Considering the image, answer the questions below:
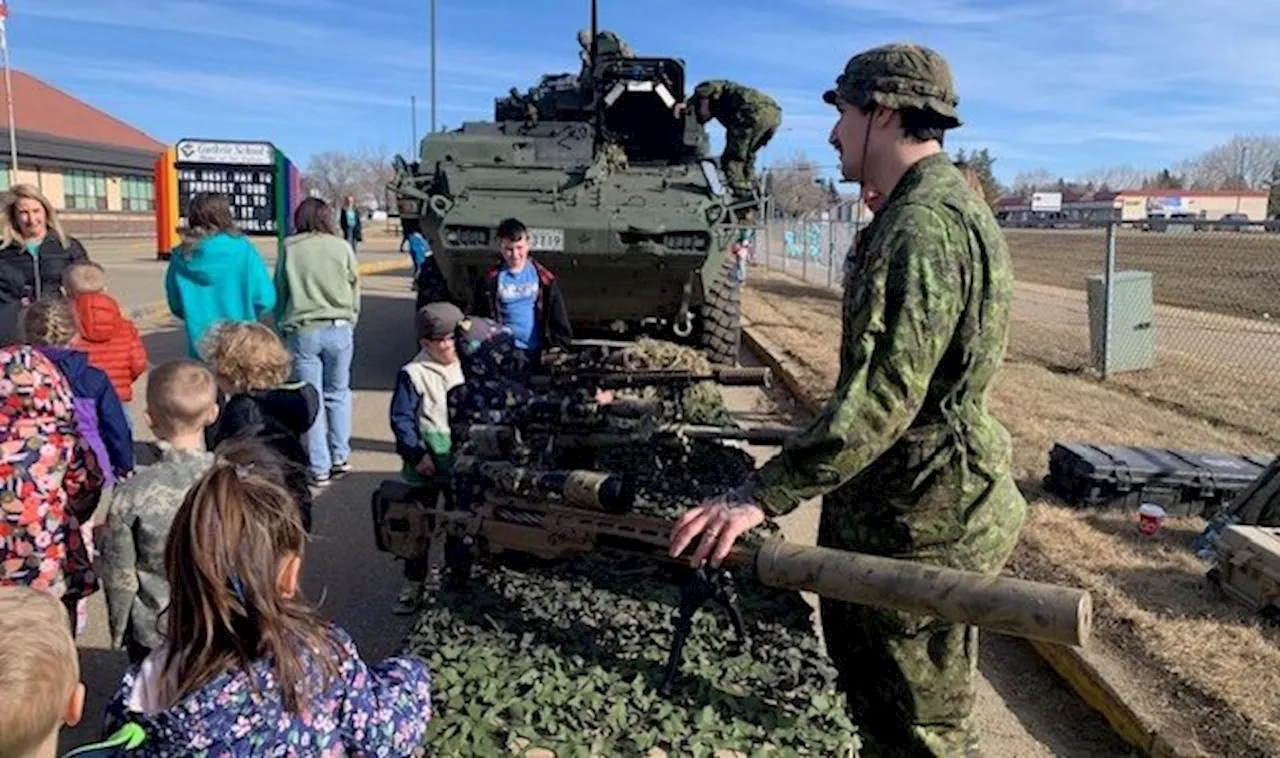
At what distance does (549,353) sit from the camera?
5.66m

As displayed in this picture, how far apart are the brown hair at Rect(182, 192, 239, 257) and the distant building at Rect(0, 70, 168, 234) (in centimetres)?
3851

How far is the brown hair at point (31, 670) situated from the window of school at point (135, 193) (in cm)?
5132

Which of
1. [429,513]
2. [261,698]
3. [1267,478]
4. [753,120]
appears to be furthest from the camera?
[753,120]

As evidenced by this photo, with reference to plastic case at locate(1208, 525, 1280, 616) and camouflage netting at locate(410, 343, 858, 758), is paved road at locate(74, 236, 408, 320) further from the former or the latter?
plastic case at locate(1208, 525, 1280, 616)

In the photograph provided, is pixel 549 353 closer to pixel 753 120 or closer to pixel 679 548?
pixel 679 548

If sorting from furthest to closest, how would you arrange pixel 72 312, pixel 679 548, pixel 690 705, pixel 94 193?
pixel 94 193
pixel 72 312
pixel 690 705
pixel 679 548

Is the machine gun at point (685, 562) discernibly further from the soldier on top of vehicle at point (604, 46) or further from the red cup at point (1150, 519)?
the soldier on top of vehicle at point (604, 46)

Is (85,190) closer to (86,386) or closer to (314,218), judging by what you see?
(314,218)

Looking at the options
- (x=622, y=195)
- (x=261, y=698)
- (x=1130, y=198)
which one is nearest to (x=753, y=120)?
(x=622, y=195)

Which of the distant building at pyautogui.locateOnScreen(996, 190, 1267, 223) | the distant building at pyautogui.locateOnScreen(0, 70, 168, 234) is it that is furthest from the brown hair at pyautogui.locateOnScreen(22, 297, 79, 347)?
the distant building at pyautogui.locateOnScreen(996, 190, 1267, 223)

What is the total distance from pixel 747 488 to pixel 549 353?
361 cm

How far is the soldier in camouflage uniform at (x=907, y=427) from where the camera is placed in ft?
6.87

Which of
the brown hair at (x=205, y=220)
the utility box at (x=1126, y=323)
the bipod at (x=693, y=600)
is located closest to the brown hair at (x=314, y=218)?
the brown hair at (x=205, y=220)

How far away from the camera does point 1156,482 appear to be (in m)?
5.45
